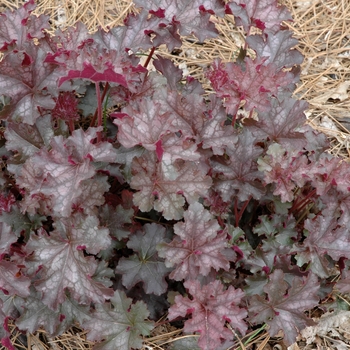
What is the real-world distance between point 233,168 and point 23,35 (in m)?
1.07

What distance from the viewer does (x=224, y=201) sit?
222cm

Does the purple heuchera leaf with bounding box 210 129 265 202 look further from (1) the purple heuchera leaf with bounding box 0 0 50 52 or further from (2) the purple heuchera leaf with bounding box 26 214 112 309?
(1) the purple heuchera leaf with bounding box 0 0 50 52

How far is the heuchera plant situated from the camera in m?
1.93

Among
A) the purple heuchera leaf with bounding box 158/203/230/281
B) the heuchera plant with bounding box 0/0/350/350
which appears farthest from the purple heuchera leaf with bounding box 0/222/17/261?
the purple heuchera leaf with bounding box 158/203/230/281

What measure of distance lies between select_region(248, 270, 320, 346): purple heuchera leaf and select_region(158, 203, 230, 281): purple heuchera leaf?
0.21 meters

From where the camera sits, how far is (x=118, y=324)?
2051 mm

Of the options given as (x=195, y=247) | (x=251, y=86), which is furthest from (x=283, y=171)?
(x=195, y=247)

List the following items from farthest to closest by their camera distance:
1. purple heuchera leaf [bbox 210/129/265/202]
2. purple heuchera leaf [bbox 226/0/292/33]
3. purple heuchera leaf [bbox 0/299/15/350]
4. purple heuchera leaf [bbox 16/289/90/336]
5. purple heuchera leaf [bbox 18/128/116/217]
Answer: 1. purple heuchera leaf [bbox 226/0/292/33]
2. purple heuchera leaf [bbox 210/129/265/202]
3. purple heuchera leaf [bbox 16/289/90/336]
4. purple heuchera leaf [bbox 0/299/15/350]
5. purple heuchera leaf [bbox 18/128/116/217]

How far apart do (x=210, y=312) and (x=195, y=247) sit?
0.25 meters

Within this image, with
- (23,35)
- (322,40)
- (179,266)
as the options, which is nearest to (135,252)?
(179,266)

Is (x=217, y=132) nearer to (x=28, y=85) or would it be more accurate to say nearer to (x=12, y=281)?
(x=28, y=85)

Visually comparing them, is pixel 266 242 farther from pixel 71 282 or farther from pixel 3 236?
pixel 3 236

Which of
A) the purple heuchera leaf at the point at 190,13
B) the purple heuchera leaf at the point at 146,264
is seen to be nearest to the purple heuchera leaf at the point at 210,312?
the purple heuchera leaf at the point at 146,264

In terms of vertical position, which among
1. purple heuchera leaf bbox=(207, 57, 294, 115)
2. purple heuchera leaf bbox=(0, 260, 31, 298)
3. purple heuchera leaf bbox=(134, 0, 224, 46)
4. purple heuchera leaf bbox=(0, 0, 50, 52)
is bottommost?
purple heuchera leaf bbox=(0, 260, 31, 298)
